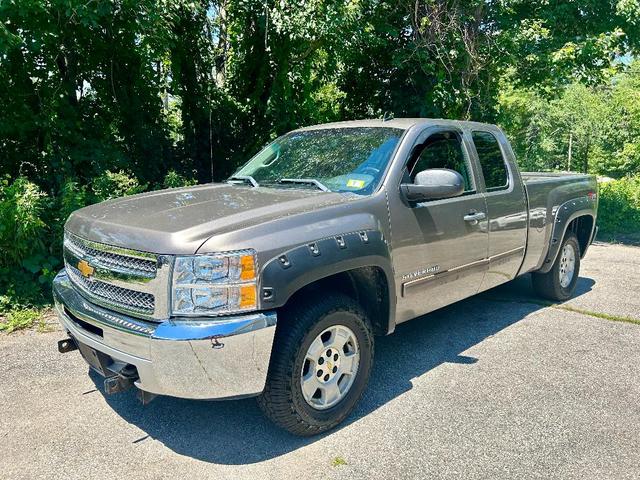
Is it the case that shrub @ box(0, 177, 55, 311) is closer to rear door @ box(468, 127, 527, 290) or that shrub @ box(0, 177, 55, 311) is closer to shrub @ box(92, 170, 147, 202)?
shrub @ box(92, 170, 147, 202)

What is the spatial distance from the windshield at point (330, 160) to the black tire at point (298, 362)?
2.88 ft

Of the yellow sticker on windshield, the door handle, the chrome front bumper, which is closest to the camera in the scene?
the chrome front bumper

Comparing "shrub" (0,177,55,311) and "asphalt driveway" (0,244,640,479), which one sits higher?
"shrub" (0,177,55,311)

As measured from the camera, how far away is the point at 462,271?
4309mm

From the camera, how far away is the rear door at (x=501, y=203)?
15.3 ft

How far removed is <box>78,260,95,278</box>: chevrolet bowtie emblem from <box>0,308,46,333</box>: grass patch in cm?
222

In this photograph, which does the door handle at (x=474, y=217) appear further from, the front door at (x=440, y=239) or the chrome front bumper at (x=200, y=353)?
the chrome front bumper at (x=200, y=353)

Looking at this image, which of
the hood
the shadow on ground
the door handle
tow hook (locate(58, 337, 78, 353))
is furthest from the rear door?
tow hook (locate(58, 337, 78, 353))

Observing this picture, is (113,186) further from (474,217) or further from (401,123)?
(474,217)

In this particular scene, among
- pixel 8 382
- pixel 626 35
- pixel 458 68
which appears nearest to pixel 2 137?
pixel 8 382

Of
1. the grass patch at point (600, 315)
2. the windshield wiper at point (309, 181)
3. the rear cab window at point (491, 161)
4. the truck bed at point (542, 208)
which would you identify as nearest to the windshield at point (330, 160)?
the windshield wiper at point (309, 181)

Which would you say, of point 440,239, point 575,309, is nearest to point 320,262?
point 440,239

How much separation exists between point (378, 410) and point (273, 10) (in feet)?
22.5

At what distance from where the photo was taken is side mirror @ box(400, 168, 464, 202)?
3.69 m
